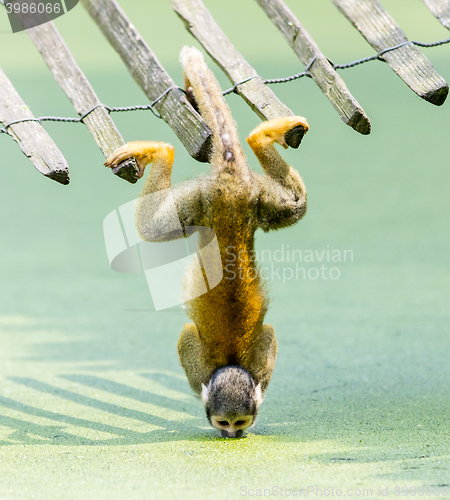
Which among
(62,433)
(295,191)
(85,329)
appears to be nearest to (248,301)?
(295,191)

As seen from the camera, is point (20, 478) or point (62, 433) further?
point (62, 433)

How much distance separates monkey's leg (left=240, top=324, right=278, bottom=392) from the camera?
12.5 ft

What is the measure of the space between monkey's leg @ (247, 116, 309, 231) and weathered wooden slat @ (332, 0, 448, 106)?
29.5 inches

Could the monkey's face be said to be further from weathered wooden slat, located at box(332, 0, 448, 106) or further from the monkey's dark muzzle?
weathered wooden slat, located at box(332, 0, 448, 106)

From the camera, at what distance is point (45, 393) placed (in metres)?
4.52

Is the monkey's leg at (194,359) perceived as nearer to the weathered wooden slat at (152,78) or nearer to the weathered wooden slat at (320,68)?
the weathered wooden slat at (152,78)

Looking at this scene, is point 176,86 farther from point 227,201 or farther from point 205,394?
point 205,394

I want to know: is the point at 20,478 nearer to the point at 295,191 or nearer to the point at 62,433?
the point at 62,433

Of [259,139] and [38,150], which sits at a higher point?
[38,150]

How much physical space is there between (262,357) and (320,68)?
1.78 meters

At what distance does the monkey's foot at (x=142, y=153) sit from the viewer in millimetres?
2924

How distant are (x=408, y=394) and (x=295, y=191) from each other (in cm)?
187
